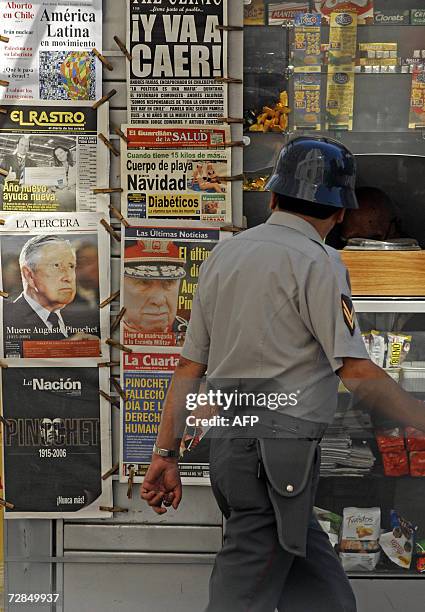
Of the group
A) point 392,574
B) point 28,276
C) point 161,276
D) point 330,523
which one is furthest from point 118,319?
point 392,574

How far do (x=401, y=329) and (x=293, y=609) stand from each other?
3.07 feet

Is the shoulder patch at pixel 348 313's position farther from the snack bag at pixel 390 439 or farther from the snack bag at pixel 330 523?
the snack bag at pixel 330 523

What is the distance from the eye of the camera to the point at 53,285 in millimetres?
3414

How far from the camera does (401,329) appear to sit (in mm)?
3242

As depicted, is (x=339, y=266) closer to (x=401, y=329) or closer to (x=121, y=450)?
(x=401, y=329)

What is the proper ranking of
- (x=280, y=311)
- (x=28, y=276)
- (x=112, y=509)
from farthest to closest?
(x=112, y=509) → (x=28, y=276) → (x=280, y=311)

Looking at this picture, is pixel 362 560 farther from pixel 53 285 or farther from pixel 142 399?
pixel 53 285

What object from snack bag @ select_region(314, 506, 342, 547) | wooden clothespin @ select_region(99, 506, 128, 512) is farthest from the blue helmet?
wooden clothespin @ select_region(99, 506, 128, 512)

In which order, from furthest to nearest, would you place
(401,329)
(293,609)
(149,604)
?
1. (149,604)
2. (401,329)
3. (293,609)

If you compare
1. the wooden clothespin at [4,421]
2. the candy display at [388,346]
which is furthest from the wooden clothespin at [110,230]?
the candy display at [388,346]

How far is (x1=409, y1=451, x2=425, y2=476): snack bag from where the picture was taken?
316 cm

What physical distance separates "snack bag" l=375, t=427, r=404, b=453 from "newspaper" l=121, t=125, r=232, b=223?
853 mm

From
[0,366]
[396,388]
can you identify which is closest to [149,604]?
[0,366]

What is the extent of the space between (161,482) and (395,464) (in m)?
0.74
